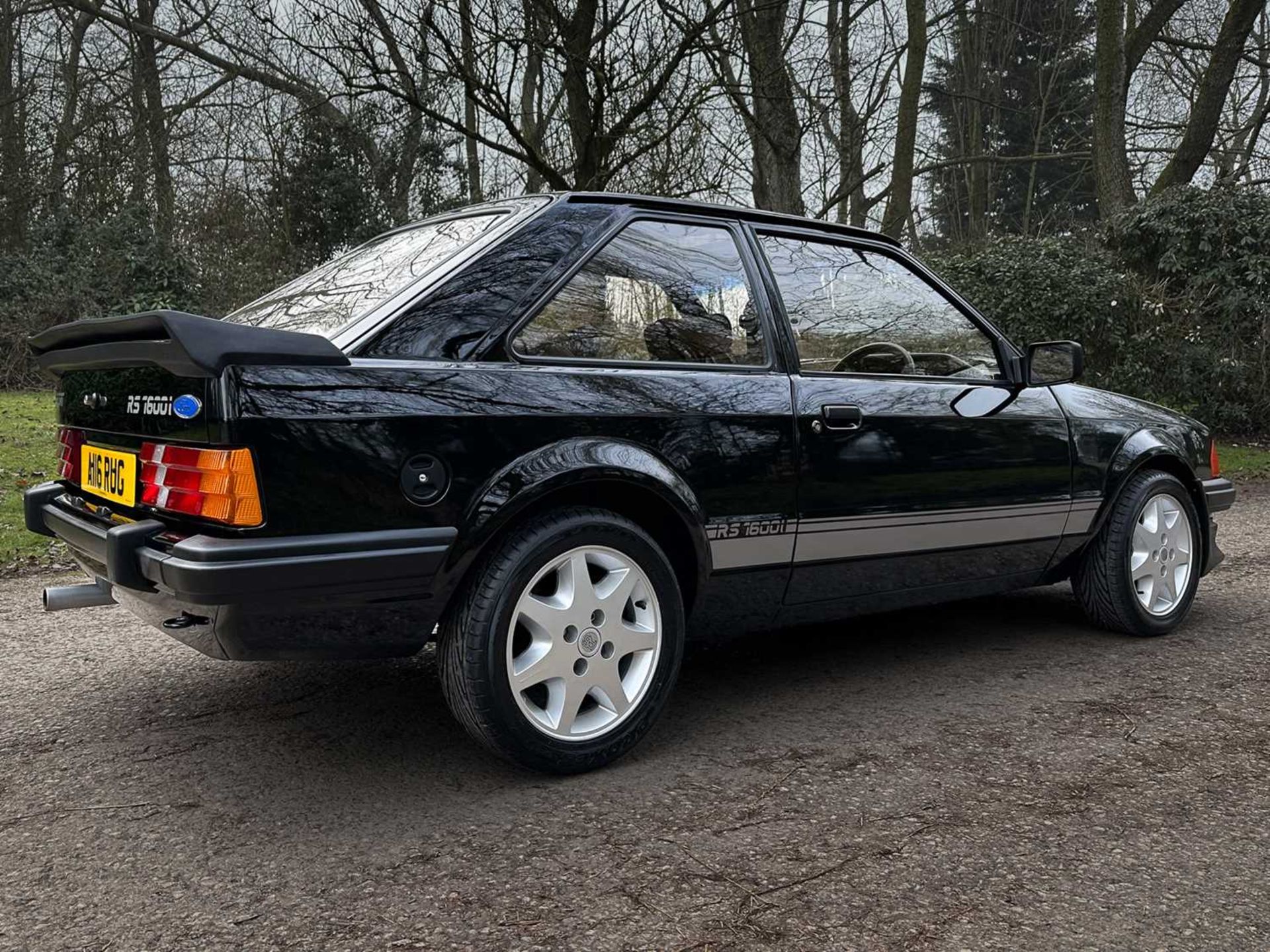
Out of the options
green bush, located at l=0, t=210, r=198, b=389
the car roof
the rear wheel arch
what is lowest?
the rear wheel arch

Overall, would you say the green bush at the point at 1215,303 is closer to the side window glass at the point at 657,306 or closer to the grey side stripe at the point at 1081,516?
the grey side stripe at the point at 1081,516

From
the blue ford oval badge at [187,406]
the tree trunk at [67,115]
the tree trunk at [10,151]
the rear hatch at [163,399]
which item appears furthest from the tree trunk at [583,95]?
the tree trunk at [10,151]

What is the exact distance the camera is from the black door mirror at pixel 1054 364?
13.4 ft

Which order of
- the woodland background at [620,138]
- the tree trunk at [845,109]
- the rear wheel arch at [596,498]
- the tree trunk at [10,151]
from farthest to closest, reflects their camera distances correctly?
the tree trunk at [10,151]
the tree trunk at [845,109]
the woodland background at [620,138]
the rear wheel arch at [596,498]

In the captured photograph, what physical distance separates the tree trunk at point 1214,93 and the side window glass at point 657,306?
14.3 metres

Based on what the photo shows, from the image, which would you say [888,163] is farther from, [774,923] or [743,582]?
[774,923]

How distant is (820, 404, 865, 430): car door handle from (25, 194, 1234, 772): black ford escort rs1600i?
13mm

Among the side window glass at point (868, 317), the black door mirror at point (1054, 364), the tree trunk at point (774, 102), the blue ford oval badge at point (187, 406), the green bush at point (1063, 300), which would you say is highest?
the tree trunk at point (774, 102)

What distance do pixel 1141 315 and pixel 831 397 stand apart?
982 cm

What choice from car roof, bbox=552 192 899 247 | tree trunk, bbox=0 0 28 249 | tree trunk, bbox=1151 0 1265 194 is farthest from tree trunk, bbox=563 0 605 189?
tree trunk, bbox=0 0 28 249

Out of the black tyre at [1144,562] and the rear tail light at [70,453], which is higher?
the rear tail light at [70,453]

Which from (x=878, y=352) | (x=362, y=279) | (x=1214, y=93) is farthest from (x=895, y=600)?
(x=1214, y=93)

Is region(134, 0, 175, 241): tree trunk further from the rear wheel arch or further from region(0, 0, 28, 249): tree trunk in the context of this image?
the rear wheel arch

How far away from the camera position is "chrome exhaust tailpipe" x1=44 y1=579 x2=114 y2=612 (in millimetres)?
3154
